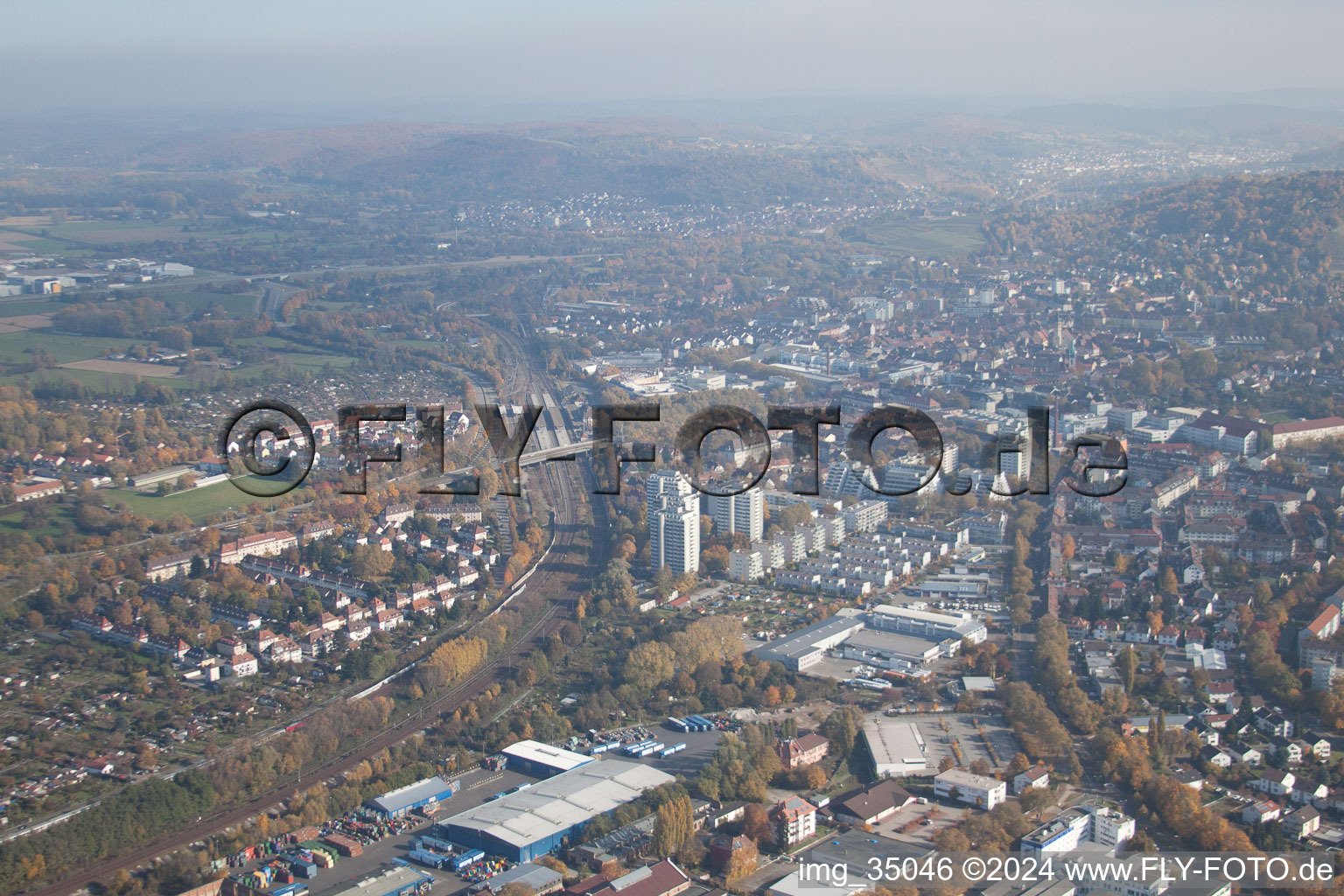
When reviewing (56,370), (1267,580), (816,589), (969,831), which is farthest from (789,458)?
(56,370)

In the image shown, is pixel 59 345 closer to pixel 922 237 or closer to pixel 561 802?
pixel 561 802

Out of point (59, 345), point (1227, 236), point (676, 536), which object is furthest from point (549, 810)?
point (1227, 236)

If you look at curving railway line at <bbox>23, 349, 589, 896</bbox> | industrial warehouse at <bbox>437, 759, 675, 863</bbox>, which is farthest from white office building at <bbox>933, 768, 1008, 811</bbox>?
curving railway line at <bbox>23, 349, 589, 896</bbox>

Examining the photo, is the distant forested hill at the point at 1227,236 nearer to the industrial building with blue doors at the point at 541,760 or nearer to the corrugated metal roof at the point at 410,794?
the industrial building with blue doors at the point at 541,760

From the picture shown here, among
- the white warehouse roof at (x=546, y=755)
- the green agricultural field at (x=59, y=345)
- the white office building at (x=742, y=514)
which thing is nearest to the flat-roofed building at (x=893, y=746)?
the white warehouse roof at (x=546, y=755)

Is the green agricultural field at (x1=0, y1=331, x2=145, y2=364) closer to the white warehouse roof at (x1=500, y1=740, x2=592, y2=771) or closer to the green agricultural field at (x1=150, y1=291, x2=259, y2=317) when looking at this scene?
the green agricultural field at (x1=150, y1=291, x2=259, y2=317)

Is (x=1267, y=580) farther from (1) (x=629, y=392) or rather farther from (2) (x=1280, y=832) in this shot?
(1) (x=629, y=392)
